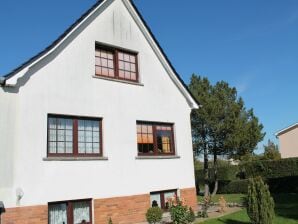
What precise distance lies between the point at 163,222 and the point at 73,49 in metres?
8.62

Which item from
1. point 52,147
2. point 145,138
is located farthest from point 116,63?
point 52,147

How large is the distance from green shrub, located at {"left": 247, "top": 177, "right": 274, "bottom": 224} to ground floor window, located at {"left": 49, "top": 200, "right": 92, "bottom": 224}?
6.62 metres

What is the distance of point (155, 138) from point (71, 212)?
5716mm

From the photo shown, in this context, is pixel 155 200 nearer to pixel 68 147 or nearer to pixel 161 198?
pixel 161 198

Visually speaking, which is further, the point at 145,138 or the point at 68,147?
the point at 145,138

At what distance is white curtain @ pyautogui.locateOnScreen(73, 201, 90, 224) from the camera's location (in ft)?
49.9

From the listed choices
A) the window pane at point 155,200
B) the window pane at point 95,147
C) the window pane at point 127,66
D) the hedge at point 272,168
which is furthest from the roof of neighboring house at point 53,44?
the hedge at point 272,168

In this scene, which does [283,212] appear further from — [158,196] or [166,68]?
[166,68]

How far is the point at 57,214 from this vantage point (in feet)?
48.4

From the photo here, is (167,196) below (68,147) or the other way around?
below

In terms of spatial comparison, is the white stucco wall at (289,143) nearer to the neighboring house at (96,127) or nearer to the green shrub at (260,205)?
the neighboring house at (96,127)

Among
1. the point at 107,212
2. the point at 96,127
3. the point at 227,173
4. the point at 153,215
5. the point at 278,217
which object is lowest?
the point at 278,217

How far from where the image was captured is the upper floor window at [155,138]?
711 inches

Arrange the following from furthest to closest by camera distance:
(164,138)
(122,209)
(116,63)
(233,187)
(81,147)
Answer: (233,187) → (164,138) → (116,63) → (122,209) → (81,147)
